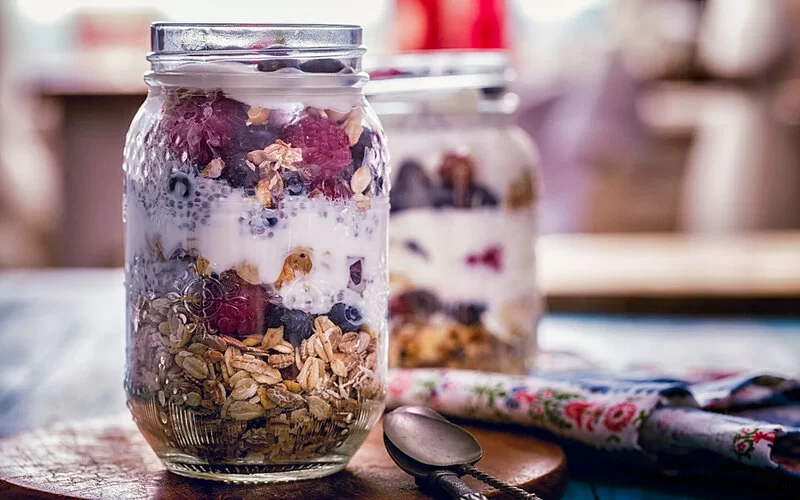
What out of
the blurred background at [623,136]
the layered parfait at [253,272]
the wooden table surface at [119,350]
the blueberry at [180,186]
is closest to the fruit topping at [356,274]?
the layered parfait at [253,272]

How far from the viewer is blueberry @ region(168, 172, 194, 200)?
70 centimetres

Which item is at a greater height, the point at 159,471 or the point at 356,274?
the point at 356,274

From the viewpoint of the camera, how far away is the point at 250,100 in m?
0.71

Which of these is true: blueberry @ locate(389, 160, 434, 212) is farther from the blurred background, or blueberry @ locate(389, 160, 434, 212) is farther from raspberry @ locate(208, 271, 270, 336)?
the blurred background

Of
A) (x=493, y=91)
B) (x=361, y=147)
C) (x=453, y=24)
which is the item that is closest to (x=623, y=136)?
(x=453, y=24)

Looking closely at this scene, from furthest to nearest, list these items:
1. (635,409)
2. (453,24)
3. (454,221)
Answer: (453,24) < (454,221) < (635,409)

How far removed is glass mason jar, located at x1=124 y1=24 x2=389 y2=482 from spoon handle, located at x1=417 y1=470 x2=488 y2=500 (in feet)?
0.21

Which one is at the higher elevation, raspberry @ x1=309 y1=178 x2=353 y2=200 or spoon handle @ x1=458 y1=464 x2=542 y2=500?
raspberry @ x1=309 y1=178 x2=353 y2=200

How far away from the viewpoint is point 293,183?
70cm

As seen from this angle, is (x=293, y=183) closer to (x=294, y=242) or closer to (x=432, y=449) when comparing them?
(x=294, y=242)

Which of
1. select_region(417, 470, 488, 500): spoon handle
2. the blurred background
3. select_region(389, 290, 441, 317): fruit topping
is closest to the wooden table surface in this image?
select_region(417, 470, 488, 500): spoon handle

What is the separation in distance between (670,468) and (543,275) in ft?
3.53

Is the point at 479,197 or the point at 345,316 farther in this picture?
the point at 479,197

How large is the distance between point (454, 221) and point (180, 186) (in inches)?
16.1
